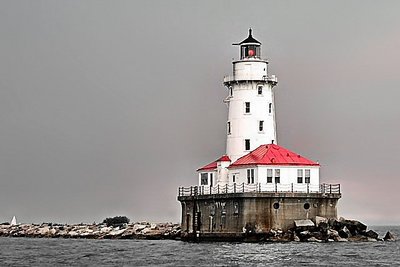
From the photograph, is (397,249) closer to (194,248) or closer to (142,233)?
(194,248)

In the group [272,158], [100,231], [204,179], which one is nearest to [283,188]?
[272,158]

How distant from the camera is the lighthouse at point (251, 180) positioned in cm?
6519

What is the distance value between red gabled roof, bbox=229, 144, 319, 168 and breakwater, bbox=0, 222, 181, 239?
951cm

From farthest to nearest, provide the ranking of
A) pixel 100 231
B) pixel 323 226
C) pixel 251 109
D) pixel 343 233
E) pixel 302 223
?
1. pixel 100 231
2. pixel 251 109
3. pixel 343 233
4. pixel 323 226
5. pixel 302 223

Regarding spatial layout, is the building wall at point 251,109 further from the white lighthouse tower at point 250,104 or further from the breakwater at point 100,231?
the breakwater at point 100,231

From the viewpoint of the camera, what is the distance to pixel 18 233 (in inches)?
3917

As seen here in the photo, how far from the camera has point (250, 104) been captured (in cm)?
7269

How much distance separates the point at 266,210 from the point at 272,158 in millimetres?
3790

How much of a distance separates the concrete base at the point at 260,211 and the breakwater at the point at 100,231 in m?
8.70

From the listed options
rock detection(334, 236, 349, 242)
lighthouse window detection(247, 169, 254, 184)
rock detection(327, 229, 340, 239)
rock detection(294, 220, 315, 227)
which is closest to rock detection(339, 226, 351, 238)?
rock detection(334, 236, 349, 242)

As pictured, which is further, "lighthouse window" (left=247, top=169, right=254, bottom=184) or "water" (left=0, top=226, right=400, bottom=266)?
"lighthouse window" (left=247, top=169, right=254, bottom=184)

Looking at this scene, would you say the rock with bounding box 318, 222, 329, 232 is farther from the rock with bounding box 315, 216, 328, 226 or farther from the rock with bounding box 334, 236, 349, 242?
the rock with bounding box 334, 236, 349, 242

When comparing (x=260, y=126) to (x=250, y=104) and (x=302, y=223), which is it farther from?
(x=302, y=223)

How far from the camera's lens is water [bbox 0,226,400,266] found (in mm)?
50769
